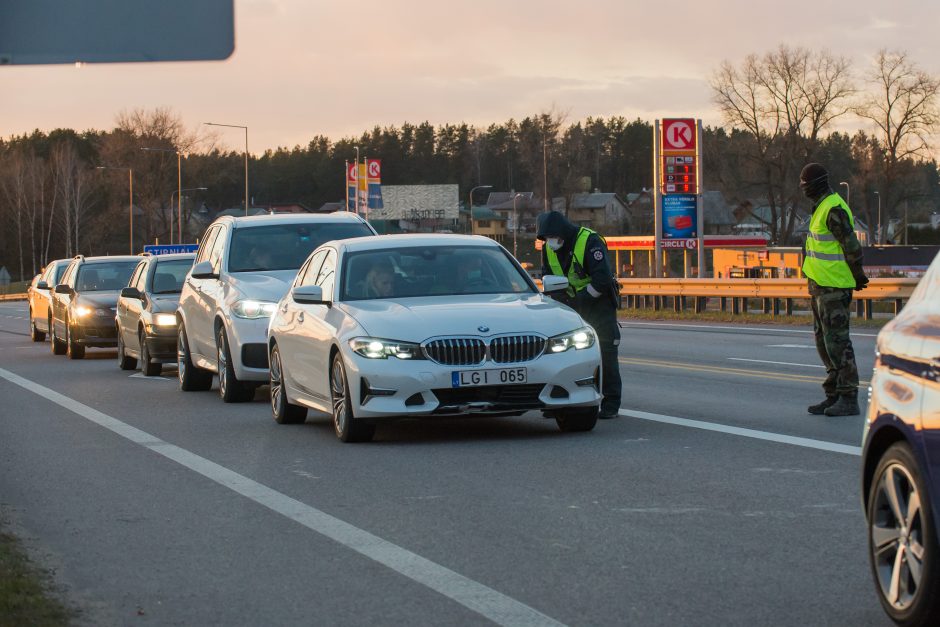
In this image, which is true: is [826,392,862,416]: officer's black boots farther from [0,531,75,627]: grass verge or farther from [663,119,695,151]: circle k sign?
[663,119,695,151]: circle k sign

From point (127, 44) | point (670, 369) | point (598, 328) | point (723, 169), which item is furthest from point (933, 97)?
point (127, 44)

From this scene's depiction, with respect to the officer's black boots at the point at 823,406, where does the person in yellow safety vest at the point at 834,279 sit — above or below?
above

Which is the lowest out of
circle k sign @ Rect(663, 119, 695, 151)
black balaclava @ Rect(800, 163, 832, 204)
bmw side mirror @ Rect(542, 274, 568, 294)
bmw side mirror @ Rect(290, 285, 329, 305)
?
bmw side mirror @ Rect(290, 285, 329, 305)

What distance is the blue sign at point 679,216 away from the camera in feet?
150

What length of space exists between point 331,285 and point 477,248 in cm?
122

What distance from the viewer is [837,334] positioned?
12.6 metres

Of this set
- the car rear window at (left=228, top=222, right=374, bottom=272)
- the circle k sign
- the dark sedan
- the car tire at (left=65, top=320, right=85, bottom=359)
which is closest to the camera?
the dark sedan

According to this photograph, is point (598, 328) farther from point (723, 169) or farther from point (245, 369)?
point (723, 169)

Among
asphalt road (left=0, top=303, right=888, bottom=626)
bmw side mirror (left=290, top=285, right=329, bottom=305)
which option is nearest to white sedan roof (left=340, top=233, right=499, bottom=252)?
bmw side mirror (left=290, top=285, right=329, bottom=305)

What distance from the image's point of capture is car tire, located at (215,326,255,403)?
15.7 metres

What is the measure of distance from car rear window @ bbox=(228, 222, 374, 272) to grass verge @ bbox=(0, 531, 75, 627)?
9.58 meters

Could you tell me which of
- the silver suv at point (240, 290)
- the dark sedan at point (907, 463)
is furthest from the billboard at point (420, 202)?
the dark sedan at point (907, 463)

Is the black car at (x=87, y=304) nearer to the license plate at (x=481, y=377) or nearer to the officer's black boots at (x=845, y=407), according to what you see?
the officer's black boots at (x=845, y=407)

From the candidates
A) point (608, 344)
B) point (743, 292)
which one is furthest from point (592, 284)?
point (743, 292)
